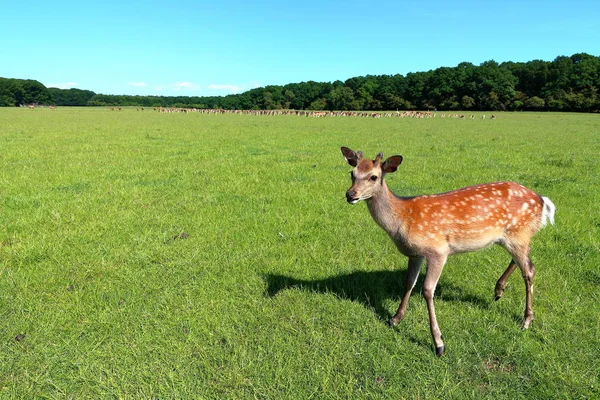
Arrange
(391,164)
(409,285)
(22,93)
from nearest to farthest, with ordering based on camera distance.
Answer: (391,164), (409,285), (22,93)

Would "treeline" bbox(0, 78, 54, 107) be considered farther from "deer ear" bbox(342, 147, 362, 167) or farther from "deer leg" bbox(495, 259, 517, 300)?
"deer leg" bbox(495, 259, 517, 300)

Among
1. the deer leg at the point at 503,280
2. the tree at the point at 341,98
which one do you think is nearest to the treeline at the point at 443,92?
the tree at the point at 341,98

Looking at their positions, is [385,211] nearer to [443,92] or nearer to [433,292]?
[433,292]

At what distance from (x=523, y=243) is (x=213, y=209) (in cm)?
553

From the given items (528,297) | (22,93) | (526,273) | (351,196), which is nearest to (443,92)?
(526,273)

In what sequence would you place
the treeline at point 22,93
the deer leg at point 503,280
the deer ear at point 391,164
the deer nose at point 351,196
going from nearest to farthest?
the deer nose at point 351,196, the deer ear at point 391,164, the deer leg at point 503,280, the treeline at point 22,93

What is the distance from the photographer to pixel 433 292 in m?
3.76

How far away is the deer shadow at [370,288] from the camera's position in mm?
4438

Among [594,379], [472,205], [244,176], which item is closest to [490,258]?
[472,205]

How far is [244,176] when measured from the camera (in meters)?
10.9

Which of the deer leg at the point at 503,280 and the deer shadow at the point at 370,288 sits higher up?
the deer leg at the point at 503,280

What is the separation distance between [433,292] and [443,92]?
377 ft

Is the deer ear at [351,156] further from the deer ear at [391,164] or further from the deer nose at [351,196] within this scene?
the deer nose at [351,196]

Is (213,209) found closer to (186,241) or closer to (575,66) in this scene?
(186,241)
